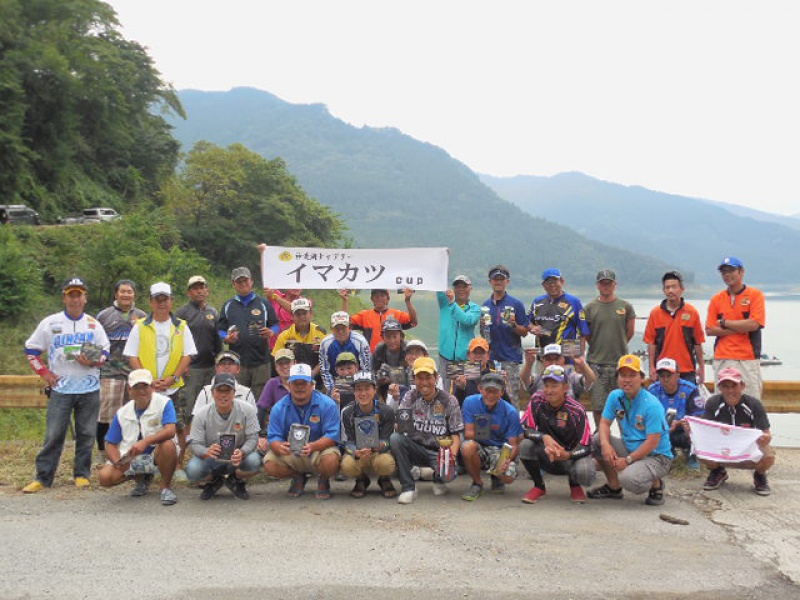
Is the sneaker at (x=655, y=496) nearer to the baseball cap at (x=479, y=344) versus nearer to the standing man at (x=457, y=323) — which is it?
the baseball cap at (x=479, y=344)

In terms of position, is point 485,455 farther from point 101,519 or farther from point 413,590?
point 101,519

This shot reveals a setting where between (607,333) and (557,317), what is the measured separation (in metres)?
0.59

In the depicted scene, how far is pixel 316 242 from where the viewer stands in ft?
147

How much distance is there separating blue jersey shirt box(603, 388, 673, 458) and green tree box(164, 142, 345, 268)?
123ft

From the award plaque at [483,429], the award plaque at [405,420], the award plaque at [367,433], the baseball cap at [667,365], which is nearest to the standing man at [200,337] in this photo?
the award plaque at [367,433]

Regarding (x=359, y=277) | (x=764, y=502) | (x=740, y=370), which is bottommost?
(x=764, y=502)

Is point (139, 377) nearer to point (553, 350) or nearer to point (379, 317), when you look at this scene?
point (379, 317)

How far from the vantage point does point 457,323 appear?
295 inches

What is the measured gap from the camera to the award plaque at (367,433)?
6312 millimetres

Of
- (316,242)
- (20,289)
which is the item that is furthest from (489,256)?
(20,289)

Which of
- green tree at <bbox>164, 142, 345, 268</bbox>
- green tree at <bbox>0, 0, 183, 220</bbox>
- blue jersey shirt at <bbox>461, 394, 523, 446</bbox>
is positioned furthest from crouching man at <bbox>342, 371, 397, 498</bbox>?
green tree at <bbox>164, 142, 345, 268</bbox>

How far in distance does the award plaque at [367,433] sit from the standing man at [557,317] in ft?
7.32

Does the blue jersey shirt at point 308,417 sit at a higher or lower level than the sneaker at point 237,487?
higher

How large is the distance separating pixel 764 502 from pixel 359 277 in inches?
191
